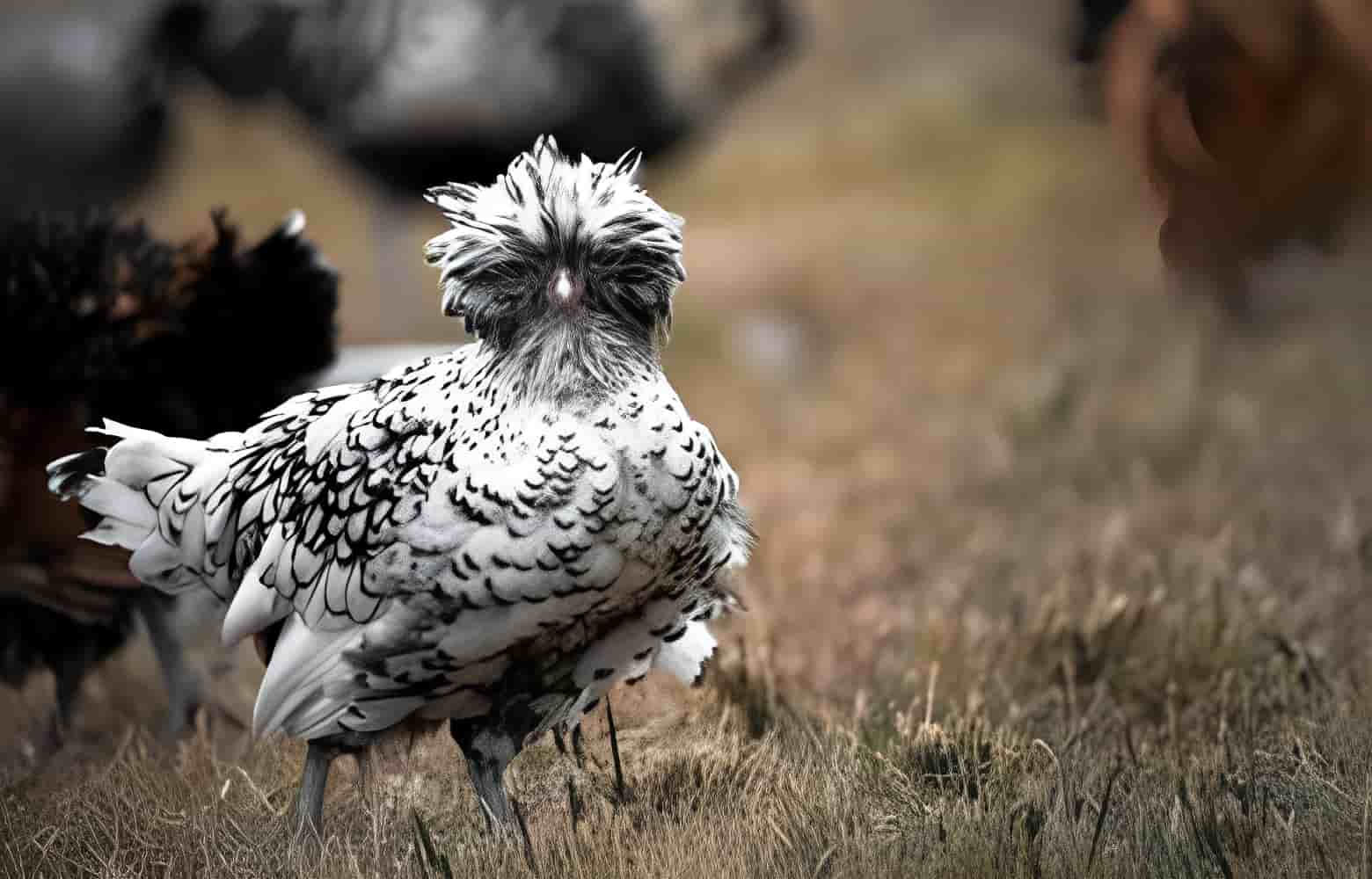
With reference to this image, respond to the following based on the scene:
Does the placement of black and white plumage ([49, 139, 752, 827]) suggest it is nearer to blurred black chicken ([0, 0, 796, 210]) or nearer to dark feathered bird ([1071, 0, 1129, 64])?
dark feathered bird ([1071, 0, 1129, 64])

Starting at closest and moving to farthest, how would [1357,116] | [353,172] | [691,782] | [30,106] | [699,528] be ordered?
[699,528]
[691,782]
[1357,116]
[353,172]
[30,106]

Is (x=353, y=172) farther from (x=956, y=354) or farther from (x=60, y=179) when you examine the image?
(x=956, y=354)

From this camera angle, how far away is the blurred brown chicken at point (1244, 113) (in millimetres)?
3158

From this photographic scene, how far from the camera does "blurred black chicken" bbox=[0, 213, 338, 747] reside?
138 inches

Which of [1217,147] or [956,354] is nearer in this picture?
[1217,147]

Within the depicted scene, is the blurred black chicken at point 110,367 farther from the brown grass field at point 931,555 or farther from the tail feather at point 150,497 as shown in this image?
the tail feather at point 150,497

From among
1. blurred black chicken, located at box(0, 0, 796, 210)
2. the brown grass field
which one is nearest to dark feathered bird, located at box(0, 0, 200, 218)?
blurred black chicken, located at box(0, 0, 796, 210)

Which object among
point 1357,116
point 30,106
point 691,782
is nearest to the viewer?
point 691,782

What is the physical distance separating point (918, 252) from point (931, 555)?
4.13 m

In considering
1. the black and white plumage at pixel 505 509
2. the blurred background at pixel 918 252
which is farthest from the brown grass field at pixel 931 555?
the black and white plumage at pixel 505 509

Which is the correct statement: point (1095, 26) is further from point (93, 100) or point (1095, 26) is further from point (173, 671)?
point (93, 100)

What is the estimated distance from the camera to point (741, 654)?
11.1 feet

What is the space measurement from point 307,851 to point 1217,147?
2.50 m

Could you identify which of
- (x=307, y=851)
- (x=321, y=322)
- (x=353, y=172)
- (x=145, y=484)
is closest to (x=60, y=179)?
(x=353, y=172)
